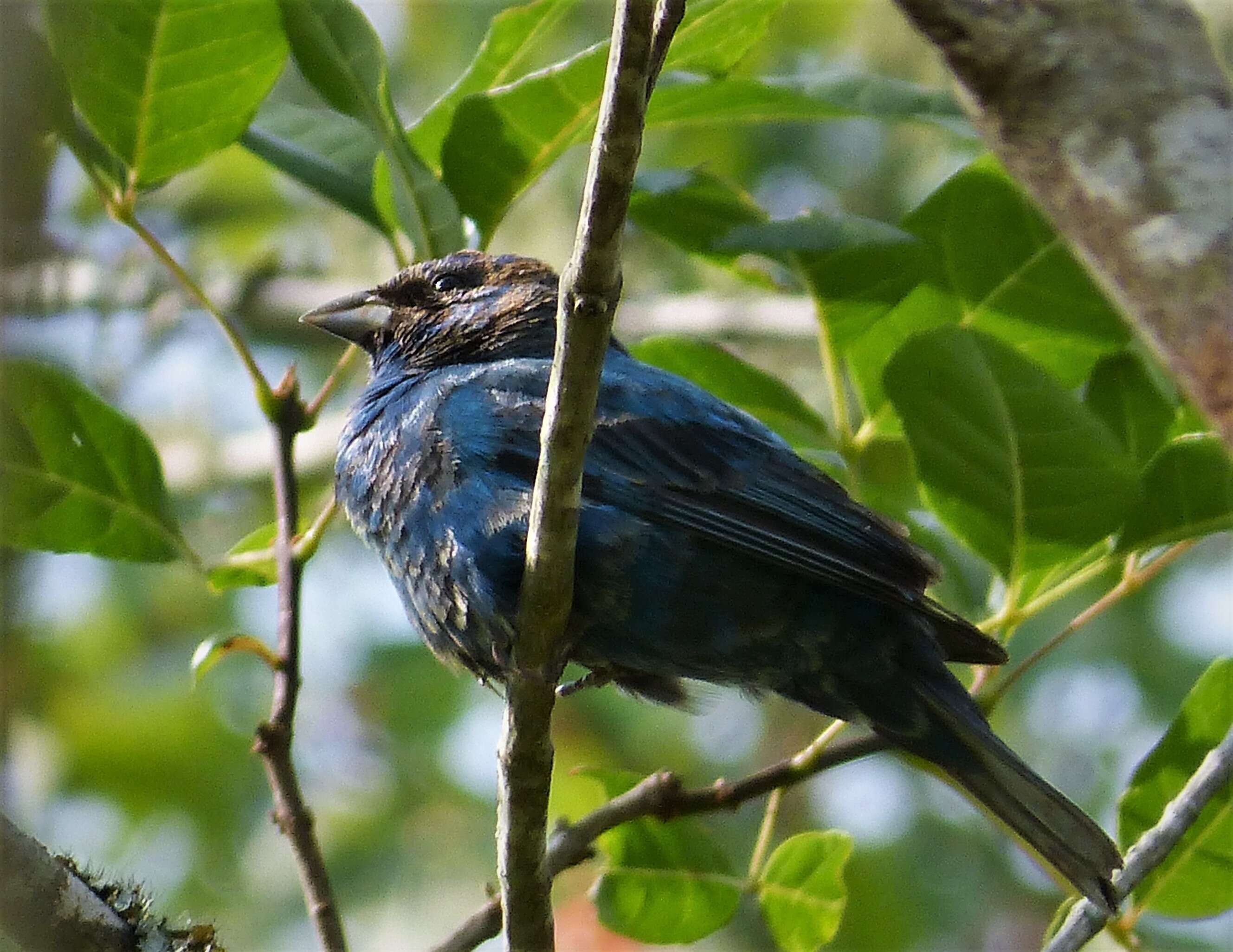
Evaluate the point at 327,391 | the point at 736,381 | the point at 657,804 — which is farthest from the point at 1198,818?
the point at 327,391

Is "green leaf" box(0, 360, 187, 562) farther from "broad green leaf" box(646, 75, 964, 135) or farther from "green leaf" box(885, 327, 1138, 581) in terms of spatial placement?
"green leaf" box(885, 327, 1138, 581)

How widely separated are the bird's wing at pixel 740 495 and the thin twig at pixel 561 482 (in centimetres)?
53

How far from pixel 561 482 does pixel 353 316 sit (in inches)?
79.5

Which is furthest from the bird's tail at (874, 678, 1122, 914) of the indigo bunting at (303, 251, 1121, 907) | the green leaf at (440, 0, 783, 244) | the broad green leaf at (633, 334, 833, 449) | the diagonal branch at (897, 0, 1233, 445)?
the diagonal branch at (897, 0, 1233, 445)

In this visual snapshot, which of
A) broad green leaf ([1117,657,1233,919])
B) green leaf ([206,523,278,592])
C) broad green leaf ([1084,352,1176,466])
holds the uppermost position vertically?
green leaf ([206,523,278,592])

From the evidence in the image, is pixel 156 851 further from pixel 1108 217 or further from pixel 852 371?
pixel 1108 217

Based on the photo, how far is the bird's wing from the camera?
325cm

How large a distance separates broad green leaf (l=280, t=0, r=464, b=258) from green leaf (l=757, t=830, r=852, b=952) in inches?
61.0

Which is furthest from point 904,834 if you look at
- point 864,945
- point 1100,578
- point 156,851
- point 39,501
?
point 39,501

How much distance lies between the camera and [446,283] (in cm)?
421

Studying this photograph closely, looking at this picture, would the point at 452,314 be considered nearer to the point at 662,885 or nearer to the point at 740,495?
the point at 740,495

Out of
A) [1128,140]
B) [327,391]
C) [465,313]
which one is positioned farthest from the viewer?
[465,313]

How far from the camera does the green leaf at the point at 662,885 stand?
3533 millimetres

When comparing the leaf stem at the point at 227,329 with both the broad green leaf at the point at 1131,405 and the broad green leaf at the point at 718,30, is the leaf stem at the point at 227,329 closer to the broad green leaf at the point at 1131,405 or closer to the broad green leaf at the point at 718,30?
the broad green leaf at the point at 718,30
